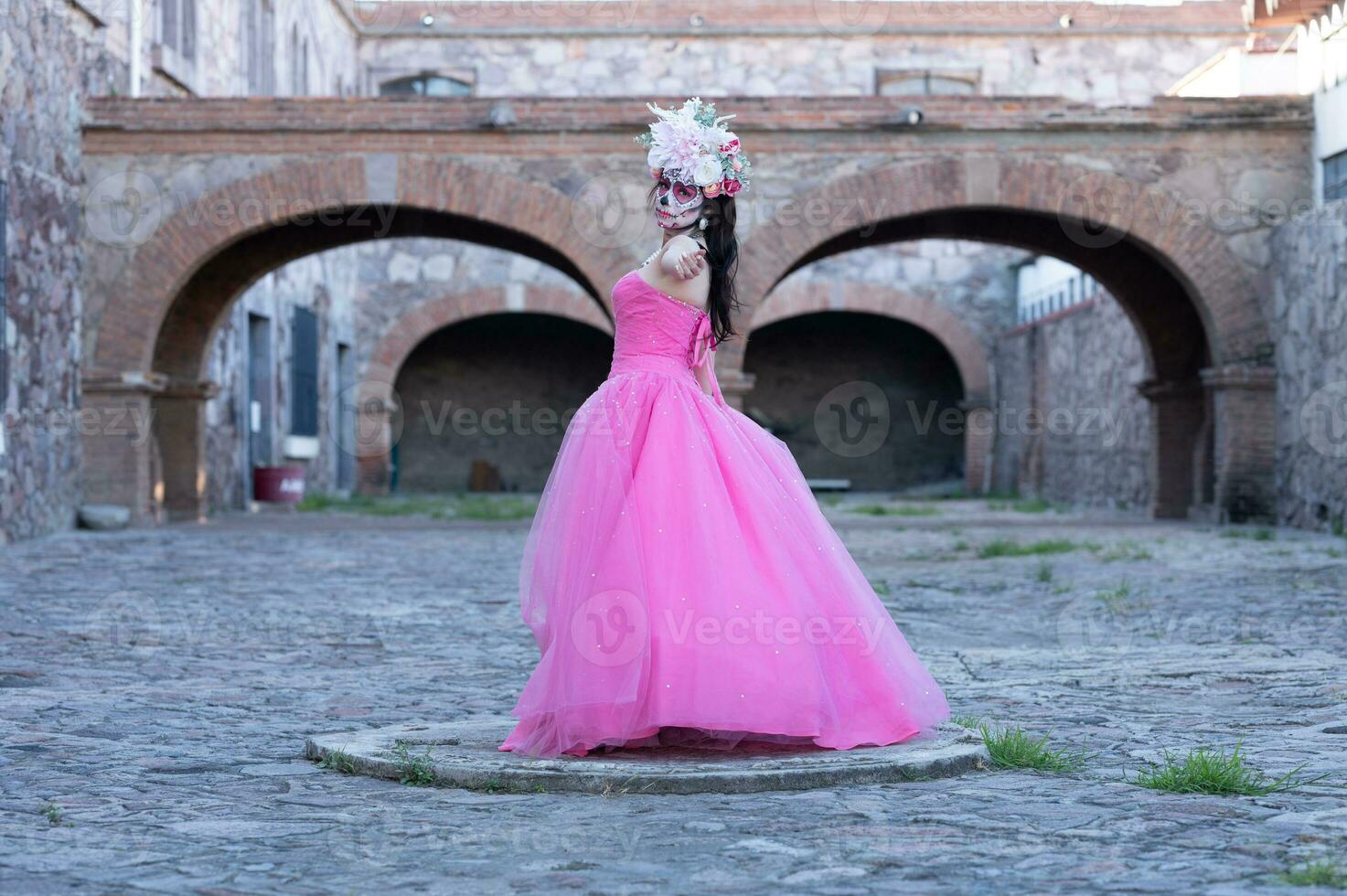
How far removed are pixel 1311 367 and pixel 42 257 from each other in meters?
10.1

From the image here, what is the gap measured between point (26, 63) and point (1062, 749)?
10.3 m

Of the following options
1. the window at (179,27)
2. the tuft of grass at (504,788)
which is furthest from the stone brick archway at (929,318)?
the tuft of grass at (504,788)

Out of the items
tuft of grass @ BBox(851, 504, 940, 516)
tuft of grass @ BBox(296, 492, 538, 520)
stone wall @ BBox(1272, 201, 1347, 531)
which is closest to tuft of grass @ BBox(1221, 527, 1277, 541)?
stone wall @ BBox(1272, 201, 1347, 531)

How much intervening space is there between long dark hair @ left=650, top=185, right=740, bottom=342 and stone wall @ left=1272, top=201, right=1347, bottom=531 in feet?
30.6

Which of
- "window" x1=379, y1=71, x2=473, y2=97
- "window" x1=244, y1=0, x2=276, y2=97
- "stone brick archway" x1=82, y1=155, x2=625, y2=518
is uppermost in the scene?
"window" x1=379, y1=71, x2=473, y2=97

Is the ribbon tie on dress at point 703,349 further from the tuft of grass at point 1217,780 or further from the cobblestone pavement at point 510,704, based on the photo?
the tuft of grass at point 1217,780

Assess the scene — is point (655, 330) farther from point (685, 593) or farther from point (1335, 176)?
point (1335, 176)

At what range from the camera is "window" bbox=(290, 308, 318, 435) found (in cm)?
1923

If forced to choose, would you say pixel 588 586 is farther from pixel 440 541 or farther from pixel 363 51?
pixel 363 51

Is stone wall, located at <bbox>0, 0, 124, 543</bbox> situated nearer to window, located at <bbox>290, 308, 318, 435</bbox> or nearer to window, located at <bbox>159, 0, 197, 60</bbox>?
window, located at <bbox>159, 0, 197, 60</bbox>

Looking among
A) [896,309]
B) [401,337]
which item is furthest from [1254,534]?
[401,337]

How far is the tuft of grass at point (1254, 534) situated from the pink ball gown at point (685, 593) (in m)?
8.64

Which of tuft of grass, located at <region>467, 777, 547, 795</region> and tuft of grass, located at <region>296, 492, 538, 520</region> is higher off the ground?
tuft of grass, located at <region>296, 492, 538, 520</region>

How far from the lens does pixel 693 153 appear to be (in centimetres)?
420
